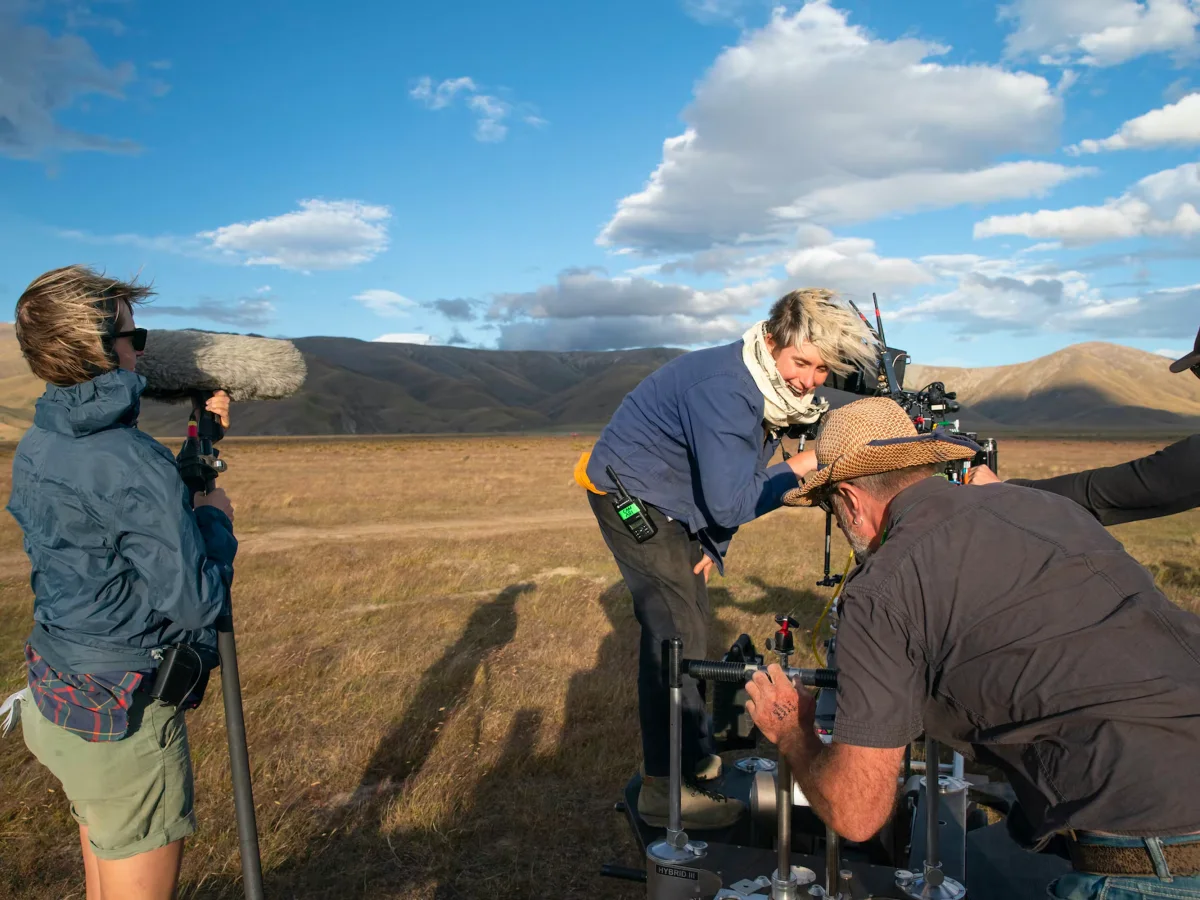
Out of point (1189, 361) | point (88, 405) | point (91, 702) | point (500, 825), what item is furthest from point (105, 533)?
point (1189, 361)

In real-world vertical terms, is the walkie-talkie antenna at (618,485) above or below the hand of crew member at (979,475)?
below

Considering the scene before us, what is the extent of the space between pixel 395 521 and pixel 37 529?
48.7 ft

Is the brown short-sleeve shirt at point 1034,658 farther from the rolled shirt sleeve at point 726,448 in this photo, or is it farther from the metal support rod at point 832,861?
the rolled shirt sleeve at point 726,448

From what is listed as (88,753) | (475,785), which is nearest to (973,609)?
(88,753)

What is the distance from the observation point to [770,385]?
3729 mm

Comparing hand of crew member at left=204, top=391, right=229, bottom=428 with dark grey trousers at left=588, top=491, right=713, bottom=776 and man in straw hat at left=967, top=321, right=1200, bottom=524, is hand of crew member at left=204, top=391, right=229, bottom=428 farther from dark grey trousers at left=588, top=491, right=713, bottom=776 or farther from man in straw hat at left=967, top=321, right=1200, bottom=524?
man in straw hat at left=967, top=321, right=1200, bottom=524

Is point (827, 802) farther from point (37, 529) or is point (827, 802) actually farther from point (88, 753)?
point (37, 529)

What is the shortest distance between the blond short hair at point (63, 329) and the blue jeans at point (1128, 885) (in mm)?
2935

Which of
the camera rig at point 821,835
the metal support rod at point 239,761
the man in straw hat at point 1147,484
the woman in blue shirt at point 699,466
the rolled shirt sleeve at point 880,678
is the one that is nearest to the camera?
the rolled shirt sleeve at point 880,678

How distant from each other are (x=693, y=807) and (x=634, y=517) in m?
1.24

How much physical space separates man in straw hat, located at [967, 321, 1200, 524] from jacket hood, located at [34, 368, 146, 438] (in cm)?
291

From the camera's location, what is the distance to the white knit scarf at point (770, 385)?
3.72 m

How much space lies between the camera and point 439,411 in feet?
599

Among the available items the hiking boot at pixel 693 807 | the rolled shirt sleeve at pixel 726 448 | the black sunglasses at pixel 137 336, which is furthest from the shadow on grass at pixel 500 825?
the black sunglasses at pixel 137 336
